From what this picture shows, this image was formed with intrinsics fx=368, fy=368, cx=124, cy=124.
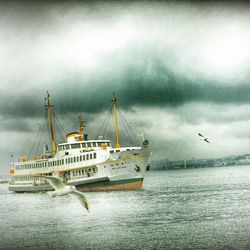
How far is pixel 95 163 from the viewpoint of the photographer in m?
15.9

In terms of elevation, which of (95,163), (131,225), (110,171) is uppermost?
(95,163)

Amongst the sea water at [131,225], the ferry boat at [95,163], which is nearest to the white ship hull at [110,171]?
the ferry boat at [95,163]

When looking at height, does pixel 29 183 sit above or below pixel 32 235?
above

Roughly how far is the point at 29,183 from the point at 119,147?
621cm

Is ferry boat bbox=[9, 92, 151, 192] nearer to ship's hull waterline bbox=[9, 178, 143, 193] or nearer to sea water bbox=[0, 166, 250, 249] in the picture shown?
ship's hull waterline bbox=[9, 178, 143, 193]

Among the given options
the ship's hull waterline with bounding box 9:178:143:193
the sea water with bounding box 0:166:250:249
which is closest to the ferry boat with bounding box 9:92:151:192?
the ship's hull waterline with bounding box 9:178:143:193

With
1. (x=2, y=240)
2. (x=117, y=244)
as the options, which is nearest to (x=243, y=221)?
(x=117, y=244)

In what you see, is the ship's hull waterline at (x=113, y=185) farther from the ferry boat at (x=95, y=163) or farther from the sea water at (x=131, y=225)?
the sea water at (x=131, y=225)

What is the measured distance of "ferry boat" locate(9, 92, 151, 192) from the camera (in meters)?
Answer: 15.4

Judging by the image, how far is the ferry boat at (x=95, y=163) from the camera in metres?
15.4

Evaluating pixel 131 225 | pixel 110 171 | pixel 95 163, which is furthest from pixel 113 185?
pixel 131 225

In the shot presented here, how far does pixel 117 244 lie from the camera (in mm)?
7836

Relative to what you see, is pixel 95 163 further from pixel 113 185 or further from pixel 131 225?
pixel 131 225

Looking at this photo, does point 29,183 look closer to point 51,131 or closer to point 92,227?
point 51,131
